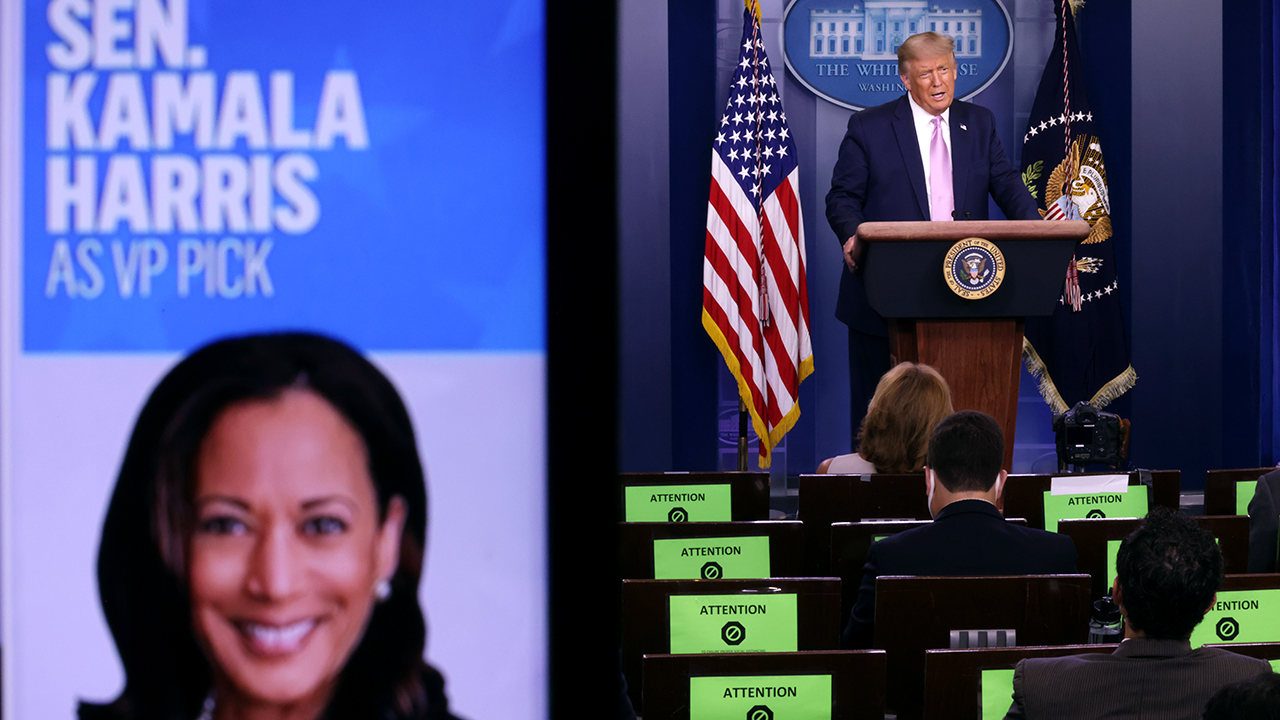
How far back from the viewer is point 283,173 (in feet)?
1.99

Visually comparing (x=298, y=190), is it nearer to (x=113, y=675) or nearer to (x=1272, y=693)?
(x=113, y=675)

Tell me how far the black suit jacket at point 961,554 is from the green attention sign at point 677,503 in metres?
0.73

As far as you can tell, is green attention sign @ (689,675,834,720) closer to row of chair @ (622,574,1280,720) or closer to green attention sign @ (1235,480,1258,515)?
row of chair @ (622,574,1280,720)

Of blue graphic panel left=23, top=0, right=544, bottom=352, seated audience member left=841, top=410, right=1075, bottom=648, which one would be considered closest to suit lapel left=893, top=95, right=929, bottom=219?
seated audience member left=841, top=410, right=1075, bottom=648

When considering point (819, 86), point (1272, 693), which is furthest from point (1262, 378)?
point (1272, 693)

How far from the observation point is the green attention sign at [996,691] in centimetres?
178

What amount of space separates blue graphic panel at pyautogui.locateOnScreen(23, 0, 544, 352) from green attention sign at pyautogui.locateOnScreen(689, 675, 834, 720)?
1239mm

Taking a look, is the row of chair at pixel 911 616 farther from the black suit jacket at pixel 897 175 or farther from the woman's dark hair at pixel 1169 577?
the black suit jacket at pixel 897 175

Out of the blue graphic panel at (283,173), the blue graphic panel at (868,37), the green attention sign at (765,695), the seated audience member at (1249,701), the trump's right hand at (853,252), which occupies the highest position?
the blue graphic panel at (868,37)

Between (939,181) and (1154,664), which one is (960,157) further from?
(1154,664)

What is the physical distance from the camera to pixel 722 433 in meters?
6.63

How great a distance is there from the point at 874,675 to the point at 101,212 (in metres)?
1.43

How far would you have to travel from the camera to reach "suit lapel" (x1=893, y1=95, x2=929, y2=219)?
485cm

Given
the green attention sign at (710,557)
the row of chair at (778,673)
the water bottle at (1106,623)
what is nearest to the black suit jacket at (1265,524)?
the water bottle at (1106,623)
